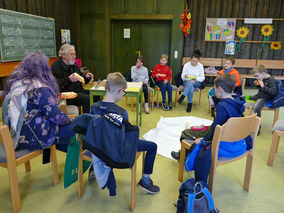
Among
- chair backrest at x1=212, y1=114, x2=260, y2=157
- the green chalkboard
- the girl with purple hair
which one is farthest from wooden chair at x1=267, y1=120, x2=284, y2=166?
the green chalkboard

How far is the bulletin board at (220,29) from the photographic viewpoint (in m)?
6.46

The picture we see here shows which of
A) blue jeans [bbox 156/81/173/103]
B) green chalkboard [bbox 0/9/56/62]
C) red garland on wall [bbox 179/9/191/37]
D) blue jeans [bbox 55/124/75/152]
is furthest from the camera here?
red garland on wall [bbox 179/9/191/37]

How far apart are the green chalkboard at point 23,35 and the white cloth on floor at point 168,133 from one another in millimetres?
2928

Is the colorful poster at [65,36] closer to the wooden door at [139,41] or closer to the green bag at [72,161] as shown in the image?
the wooden door at [139,41]

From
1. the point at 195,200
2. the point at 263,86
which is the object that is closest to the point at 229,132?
the point at 195,200

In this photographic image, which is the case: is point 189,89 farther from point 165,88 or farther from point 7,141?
point 7,141

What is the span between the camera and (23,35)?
4480 millimetres

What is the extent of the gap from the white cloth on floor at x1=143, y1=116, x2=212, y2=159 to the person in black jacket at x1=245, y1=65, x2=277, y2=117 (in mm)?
837

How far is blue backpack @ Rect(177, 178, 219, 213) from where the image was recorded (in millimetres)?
1611

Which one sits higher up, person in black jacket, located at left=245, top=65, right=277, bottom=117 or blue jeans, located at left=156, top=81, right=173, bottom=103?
person in black jacket, located at left=245, top=65, right=277, bottom=117

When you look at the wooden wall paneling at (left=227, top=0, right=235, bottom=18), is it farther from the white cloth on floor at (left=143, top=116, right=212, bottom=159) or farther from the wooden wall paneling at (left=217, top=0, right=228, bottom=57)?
the white cloth on floor at (left=143, top=116, right=212, bottom=159)

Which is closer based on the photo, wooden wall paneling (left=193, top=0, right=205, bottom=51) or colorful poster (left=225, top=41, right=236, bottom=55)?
wooden wall paneling (left=193, top=0, right=205, bottom=51)

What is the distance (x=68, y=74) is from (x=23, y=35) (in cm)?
207

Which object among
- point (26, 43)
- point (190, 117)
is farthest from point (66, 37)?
point (190, 117)
